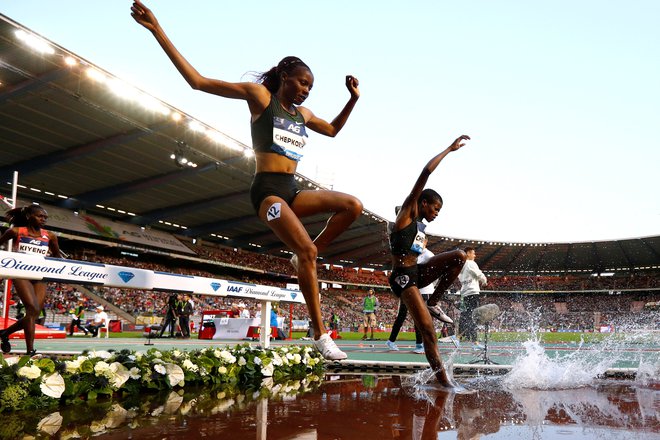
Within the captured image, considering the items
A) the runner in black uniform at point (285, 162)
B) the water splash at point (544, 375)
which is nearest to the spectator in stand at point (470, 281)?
the water splash at point (544, 375)

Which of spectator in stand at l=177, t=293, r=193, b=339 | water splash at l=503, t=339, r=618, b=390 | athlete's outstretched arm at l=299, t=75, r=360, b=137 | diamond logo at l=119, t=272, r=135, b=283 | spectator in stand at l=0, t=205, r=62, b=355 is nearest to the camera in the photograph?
athlete's outstretched arm at l=299, t=75, r=360, b=137

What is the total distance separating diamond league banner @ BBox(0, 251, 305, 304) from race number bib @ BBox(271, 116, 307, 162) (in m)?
2.51

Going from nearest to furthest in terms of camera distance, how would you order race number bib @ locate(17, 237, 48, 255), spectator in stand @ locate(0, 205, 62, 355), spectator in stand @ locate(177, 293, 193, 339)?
spectator in stand @ locate(0, 205, 62, 355)
race number bib @ locate(17, 237, 48, 255)
spectator in stand @ locate(177, 293, 193, 339)

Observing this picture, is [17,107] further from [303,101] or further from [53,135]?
[303,101]

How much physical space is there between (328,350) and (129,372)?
1699 millimetres

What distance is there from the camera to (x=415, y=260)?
4.62m

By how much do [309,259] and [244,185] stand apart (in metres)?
26.8

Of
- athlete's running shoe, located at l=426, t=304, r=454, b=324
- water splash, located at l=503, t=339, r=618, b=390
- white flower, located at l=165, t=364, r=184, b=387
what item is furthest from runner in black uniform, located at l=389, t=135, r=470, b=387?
white flower, located at l=165, t=364, r=184, b=387

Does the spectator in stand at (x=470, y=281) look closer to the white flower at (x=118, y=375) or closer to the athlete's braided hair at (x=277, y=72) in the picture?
the athlete's braided hair at (x=277, y=72)

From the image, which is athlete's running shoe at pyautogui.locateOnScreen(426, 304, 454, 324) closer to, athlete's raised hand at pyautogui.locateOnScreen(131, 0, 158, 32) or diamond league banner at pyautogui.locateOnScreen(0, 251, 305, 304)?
diamond league banner at pyautogui.locateOnScreen(0, 251, 305, 304)

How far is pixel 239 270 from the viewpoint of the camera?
4403cm

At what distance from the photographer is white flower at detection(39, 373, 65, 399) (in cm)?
308

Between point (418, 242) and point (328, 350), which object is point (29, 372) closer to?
point (328, 350)

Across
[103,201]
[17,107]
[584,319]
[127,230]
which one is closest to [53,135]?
[17,107]
